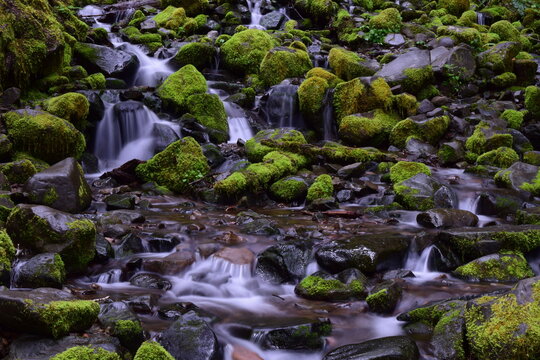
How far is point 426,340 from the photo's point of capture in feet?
13.4

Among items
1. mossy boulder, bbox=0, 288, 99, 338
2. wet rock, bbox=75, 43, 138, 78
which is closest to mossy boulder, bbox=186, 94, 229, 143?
wet rock, bbox=75, 43, 138, 78

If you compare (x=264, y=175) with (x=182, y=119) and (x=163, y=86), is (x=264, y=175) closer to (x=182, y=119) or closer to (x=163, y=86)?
(x=182, y=119)

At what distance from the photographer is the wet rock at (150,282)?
5.27 meters

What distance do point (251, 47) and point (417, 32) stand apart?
7.40m

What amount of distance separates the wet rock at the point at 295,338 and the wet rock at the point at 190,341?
501mm

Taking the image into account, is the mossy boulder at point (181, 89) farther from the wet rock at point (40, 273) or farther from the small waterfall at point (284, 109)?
the wet rock at point (40, 273)

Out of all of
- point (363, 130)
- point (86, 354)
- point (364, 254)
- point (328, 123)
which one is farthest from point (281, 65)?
point (86, 354)

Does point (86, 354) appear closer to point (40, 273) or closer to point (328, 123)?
point (40, 273)

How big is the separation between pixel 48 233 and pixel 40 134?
405 centimetres

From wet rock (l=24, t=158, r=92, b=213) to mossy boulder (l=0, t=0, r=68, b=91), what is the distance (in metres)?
4.25

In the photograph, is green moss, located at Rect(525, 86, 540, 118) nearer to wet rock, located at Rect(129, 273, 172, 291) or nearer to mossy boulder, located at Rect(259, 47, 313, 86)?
mossy boulder, located at Rect(259, 47, 313, 86)

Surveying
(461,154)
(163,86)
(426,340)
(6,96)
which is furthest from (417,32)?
(426,340)

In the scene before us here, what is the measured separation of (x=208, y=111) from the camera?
11695 mm

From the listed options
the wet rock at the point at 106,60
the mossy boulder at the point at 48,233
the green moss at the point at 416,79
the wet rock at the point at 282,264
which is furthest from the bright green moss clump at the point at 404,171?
the wet rock at the point at 106,60
